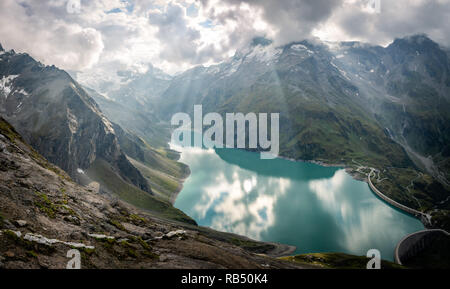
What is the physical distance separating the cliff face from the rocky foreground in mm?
79348

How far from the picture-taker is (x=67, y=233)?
2592 centimetres

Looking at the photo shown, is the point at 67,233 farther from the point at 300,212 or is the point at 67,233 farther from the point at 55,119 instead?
the point at 55,119

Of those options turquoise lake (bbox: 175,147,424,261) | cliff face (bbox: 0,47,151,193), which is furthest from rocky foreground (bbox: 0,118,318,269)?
cliff face (bbox: 0,47,151,193)

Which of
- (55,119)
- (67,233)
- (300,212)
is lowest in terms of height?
(67,233)

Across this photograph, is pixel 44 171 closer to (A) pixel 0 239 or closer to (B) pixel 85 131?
(A) pixel 0 239

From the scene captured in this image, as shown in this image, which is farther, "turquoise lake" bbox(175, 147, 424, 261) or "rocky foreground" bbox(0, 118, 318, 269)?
"turquoise lake" bbox(175, 147, 424, 261)

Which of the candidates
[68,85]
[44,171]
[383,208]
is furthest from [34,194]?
[383,208]

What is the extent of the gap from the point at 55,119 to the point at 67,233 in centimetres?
11512

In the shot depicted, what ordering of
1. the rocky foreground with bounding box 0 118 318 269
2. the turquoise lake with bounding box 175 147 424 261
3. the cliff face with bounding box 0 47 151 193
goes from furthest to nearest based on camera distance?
the cliff face with bounding box 0 47 151 193 → the turquoise lake with bounding box 175 147 424 261 → the rocky foreground with bounding box 0 118 318 269

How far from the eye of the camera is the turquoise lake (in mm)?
99375

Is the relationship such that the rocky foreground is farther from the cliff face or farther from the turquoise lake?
the cliff face

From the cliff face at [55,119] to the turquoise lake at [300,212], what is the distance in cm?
4410

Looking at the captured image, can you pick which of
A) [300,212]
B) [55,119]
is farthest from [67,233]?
[55,119]

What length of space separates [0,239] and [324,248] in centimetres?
9794
